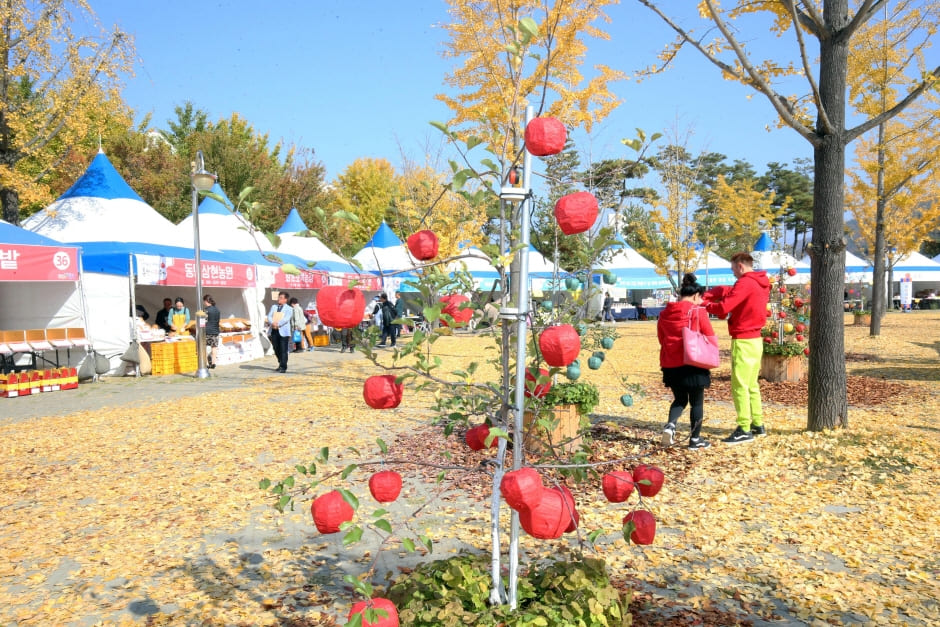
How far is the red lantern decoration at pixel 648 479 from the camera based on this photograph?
204 centimetres

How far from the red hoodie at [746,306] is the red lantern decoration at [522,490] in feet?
15.3

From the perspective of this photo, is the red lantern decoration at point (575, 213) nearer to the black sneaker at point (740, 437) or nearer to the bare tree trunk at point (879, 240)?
the black sneaker at point (740, 437)

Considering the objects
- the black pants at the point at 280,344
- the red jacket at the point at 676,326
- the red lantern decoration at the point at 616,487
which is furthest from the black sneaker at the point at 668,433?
the black pants at the point at 280,344

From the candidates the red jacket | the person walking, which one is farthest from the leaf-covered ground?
the person walking

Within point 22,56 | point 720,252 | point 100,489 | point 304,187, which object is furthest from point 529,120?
point 720,252

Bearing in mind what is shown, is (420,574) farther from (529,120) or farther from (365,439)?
(365,439)

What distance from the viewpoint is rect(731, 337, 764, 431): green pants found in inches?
230

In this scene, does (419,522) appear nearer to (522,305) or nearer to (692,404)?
(522,305)

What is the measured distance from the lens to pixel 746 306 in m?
5.84

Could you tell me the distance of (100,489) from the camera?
5340 millimetres

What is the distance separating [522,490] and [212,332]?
14.1 m

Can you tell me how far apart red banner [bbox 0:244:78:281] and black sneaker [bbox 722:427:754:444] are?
37.7 feet

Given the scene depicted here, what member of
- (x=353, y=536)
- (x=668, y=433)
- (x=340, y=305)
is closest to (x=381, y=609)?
(x=353, y=536)

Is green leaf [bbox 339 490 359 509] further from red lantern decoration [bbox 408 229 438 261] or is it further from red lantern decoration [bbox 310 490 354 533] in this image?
red lantern decoration [bbox 408 229 438 261]
